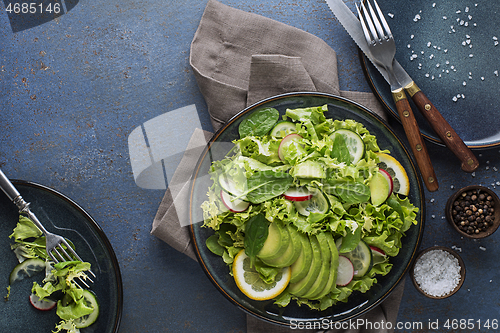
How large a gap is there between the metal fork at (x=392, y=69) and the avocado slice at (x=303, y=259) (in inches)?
28.5

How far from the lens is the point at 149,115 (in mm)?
1763

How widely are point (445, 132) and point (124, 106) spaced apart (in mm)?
1715

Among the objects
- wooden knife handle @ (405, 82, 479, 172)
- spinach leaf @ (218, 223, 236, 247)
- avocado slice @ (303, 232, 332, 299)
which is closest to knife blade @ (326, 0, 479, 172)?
wooden knife handle @ (405, 82, 479, 172)

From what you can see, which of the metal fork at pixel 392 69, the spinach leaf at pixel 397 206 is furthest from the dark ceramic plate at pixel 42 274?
the metal fork at pixel 392 69

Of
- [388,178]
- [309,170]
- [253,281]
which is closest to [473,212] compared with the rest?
[388,178]

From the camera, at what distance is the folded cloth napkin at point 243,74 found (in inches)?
65.1

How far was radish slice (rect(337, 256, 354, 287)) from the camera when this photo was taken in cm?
142

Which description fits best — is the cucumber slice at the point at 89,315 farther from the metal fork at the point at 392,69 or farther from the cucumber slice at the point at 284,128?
the metal fork at the point at 392,69

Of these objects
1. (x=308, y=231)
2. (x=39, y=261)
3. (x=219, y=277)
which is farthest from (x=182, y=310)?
(x=308, y=231)

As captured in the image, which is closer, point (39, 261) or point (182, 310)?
point (39, 261)

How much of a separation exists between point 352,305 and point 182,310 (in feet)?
3.01

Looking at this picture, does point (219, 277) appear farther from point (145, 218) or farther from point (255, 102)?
point (255, 102)

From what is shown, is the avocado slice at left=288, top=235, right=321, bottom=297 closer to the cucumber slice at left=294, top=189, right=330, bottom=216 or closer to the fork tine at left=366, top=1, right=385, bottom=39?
the cucumber slice at left=294, top=189, right=330, bottom=216

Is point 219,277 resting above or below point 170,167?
below
